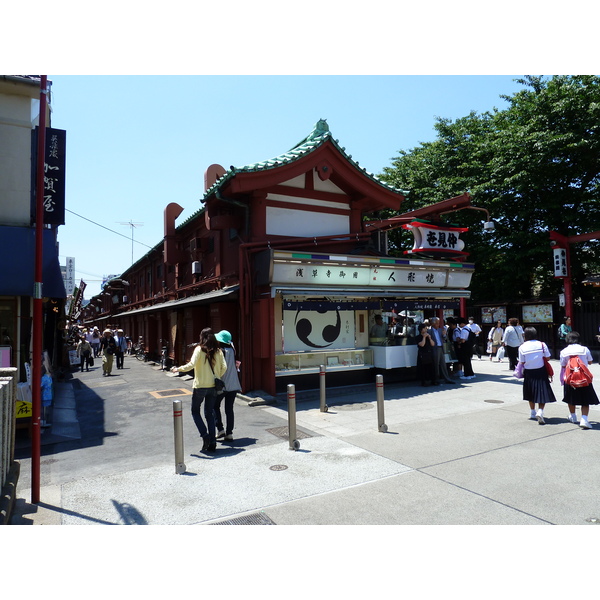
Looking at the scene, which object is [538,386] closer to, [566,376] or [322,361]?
[566,376]

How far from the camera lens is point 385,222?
15781mm

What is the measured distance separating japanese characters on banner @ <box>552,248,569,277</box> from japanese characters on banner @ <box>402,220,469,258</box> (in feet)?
23.8

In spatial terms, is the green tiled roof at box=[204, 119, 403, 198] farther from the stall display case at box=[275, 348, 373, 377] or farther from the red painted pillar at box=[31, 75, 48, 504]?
the red painted pillar at box=[31, 75, 48, 504]

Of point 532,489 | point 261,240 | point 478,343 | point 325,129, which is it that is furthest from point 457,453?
point 478,343

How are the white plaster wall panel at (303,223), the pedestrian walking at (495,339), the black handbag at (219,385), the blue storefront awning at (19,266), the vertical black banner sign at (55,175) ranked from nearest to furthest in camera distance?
the black handbag at (219,385)
the vertical black banner sign at (55,175)
the blue storefront awning at (19,266)
the white plaster wall panel at (303,223)
the pedestrian walking at (495,339)

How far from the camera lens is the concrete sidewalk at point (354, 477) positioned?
5.04 m

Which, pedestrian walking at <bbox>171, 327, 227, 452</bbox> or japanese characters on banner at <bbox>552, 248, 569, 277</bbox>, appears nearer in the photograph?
pedestrian walking at <bbox>171, 327, 227, 452</bbox>

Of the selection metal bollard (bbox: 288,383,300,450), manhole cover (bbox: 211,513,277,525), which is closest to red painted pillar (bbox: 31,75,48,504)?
manhole cover (bbox: 211,513,277,525)

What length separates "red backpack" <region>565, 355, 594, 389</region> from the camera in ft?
26.5

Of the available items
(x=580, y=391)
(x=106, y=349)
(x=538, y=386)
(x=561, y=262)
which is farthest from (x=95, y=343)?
(x=580, y=391)

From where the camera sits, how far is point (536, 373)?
28.7 feet

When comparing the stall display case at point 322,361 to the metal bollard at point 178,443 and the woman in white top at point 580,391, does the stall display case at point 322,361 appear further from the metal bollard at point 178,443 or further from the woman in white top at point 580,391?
the woman in white top at point 580,391

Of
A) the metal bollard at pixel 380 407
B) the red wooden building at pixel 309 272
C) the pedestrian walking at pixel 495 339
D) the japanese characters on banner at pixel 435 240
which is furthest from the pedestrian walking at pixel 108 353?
the pedestrian walking at pixel 495 339

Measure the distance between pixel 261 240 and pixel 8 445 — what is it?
856 cm
